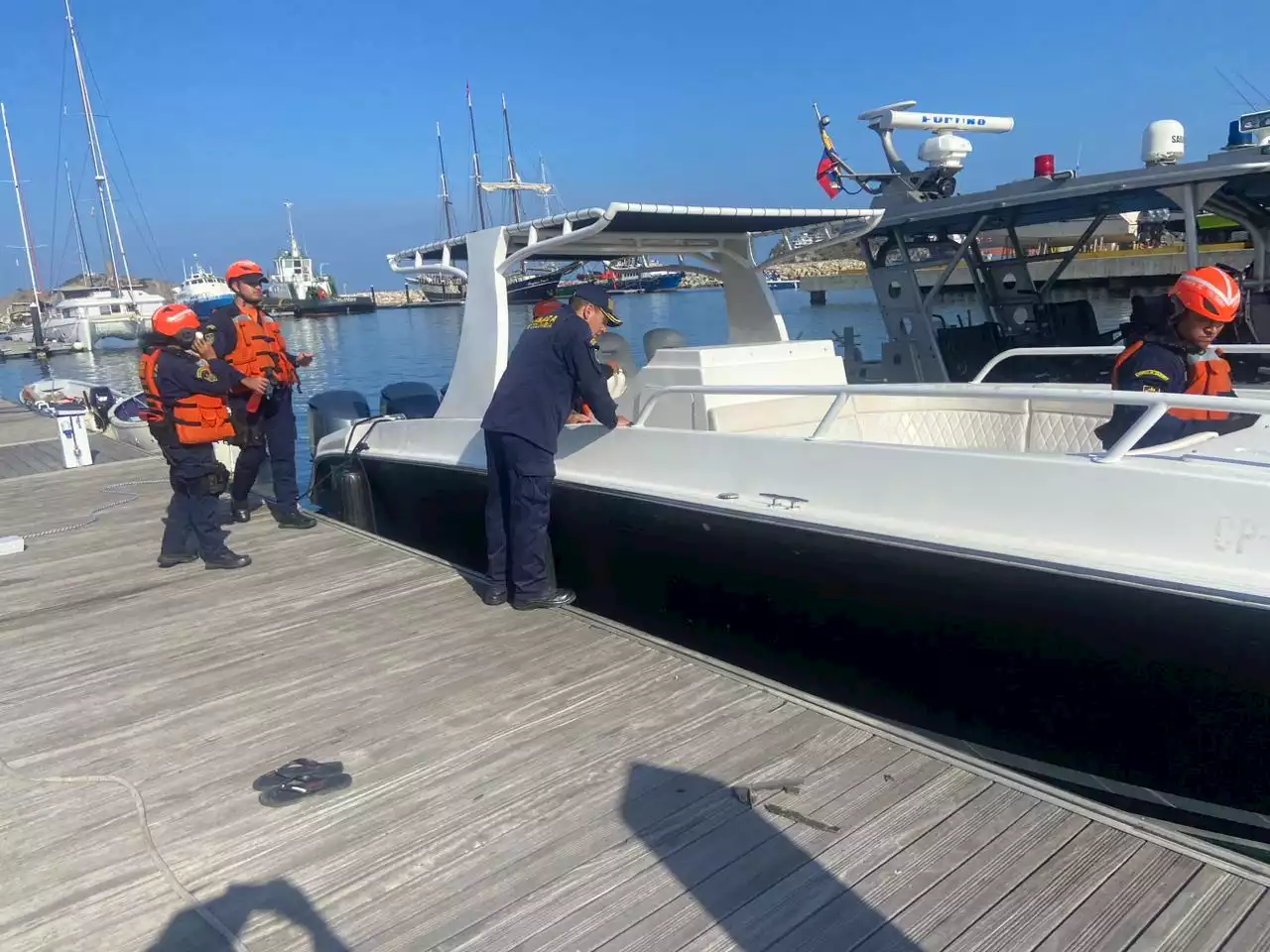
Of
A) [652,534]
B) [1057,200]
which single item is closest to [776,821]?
[652,534]

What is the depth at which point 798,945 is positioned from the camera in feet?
7.68

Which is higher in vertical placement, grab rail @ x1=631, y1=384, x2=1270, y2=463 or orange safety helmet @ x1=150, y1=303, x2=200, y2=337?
orange safety helmet @ x1=150, y1=303, x2=200, y2=337

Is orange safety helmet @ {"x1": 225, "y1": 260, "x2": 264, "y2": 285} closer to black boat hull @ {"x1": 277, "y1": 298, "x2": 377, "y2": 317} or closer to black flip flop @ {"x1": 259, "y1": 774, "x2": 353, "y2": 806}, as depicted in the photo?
black flip flop @ {"x1": 259, "y1": 774, "x2": 353, "y2": 806}

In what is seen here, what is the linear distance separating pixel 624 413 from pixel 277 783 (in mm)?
2897

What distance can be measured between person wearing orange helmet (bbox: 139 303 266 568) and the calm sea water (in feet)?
6.09

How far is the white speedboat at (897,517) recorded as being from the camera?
298cm

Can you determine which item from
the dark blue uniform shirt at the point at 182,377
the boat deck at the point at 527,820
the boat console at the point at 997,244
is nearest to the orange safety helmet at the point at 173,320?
the dark blue uniform shirt at the point at 182,377

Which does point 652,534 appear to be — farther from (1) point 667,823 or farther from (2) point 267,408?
(2) point 267,408

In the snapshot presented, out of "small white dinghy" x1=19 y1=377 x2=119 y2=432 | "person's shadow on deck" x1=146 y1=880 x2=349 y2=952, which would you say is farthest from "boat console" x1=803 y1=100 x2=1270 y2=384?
"small white dinghy" x1=19 y1=377 x2=119 y2=432

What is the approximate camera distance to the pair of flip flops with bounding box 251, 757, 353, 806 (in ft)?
10.2

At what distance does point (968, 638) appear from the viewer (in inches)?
136

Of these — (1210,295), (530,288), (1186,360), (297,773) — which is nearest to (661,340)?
(530,288)

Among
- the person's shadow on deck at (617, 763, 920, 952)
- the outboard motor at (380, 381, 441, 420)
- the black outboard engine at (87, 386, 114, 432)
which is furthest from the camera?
the black outboard engine at (87, 386, 114, 432)

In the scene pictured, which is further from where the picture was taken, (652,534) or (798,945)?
(652,534)
